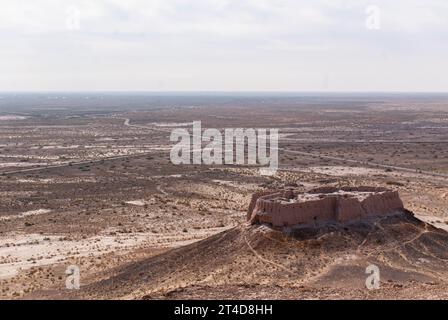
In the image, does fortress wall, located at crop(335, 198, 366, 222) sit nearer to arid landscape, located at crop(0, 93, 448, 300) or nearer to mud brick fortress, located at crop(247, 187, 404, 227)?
mud brick fortress, located at crop(247, 187, 404, 227)

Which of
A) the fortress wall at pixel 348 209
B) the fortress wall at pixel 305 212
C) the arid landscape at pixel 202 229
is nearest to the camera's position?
the arid landscape at pixel 202 229

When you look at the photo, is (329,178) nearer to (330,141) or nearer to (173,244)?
(173,244)

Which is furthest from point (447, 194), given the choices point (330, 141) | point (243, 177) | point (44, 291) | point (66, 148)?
point (66, 148)

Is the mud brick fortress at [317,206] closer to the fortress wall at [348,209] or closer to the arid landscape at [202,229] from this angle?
the fortress wall at [348,209]

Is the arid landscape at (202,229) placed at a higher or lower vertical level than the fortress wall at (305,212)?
lower

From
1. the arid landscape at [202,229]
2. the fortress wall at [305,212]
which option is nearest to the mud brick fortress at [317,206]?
the fortress wall at [305,212]

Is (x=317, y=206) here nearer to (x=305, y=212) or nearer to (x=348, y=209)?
(x=305, y=212)

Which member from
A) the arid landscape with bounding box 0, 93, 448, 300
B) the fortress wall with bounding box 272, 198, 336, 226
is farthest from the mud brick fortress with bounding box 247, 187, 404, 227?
the arid landscape with bounding box 0, 93, 448, 300
